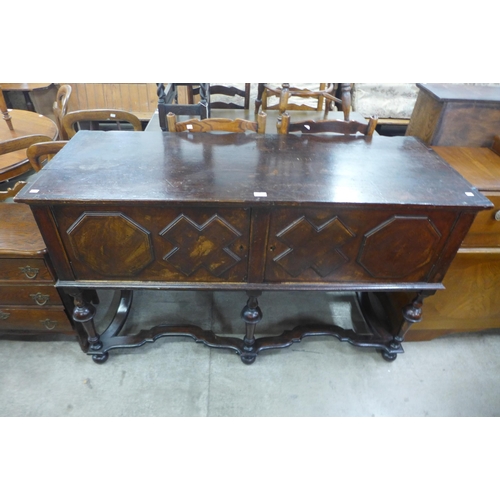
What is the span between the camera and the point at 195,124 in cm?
148

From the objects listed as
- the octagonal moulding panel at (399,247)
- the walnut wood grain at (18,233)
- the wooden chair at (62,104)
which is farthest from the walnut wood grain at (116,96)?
the octagonal moulding panel at (399,247)

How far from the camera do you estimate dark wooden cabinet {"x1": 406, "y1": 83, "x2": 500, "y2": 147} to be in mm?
1495

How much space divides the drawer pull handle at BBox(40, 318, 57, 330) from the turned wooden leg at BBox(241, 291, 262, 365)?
2.88 ft

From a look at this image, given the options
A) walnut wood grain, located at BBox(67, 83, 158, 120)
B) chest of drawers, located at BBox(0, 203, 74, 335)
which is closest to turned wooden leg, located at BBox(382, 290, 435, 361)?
chest of drawers, located at BBox(0, 203, 74, 335)

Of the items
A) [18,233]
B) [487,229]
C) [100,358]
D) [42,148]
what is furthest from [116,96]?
[487,229]

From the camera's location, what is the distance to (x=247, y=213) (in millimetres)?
1151

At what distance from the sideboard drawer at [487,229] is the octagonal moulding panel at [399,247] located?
0.93 feet

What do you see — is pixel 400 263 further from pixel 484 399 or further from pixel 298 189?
pixel 484 399

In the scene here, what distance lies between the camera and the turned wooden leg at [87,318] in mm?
1416

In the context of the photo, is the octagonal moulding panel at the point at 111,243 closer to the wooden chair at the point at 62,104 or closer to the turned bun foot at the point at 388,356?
the turned bun foot at the point at 388,356

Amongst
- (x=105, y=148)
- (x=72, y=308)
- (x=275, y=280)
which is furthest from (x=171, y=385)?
(x=105, y=148)

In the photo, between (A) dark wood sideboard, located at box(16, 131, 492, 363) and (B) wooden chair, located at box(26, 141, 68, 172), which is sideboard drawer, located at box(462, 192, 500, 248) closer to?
(A) dark wood sideboard, located at box(16, 131, 492, 363)

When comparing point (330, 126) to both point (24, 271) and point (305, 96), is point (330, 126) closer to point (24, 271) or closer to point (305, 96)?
point (305, 96)

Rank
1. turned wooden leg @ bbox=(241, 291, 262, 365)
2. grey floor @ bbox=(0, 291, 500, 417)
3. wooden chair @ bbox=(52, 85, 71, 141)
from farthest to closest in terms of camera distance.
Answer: wooden chair @ bbox=(52, 85, 71, 141) < grey floor @ bbox=(0, 291, 500, 417) < turned wooden leg @ bbox=(241, 291, 262, 365)
